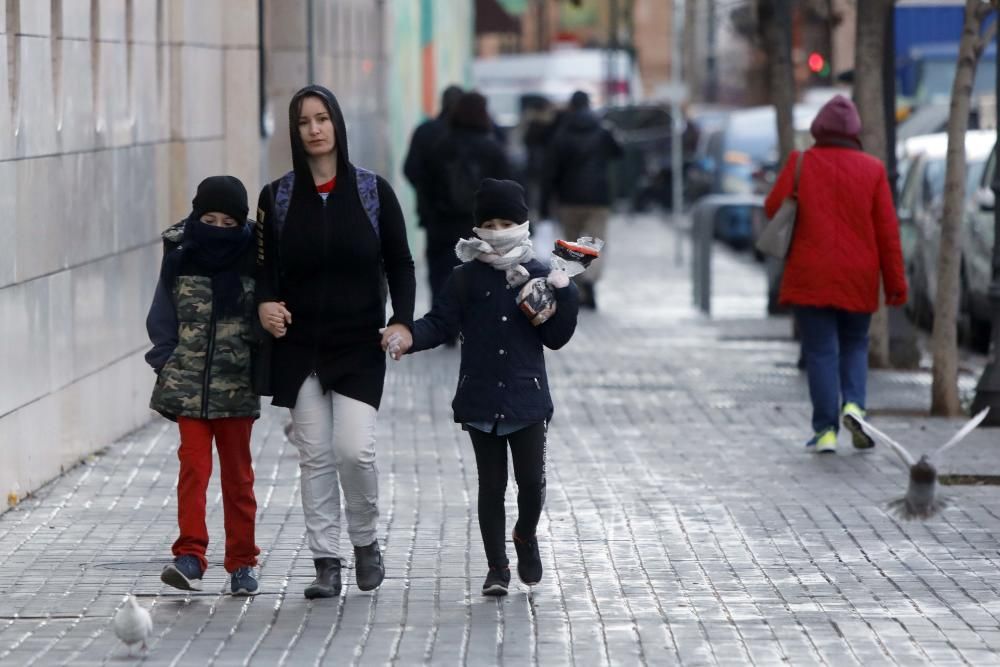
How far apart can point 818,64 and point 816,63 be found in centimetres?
2

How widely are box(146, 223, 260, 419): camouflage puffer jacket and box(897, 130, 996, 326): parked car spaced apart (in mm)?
11087

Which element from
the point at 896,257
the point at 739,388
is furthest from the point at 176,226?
the point at 739,388

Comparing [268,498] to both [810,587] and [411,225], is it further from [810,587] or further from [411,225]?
[411,225]

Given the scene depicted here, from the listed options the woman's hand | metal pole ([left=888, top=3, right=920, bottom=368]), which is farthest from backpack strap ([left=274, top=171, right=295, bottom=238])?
metal pole ([left=888, top=3, right=920, bottom=368])

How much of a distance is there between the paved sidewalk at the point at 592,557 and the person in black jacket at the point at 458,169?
10.1 feet

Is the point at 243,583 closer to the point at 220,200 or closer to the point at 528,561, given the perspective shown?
the point at 528,561

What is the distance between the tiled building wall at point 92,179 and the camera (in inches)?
381

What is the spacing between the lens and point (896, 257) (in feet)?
37.3

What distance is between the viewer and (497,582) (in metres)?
7.71

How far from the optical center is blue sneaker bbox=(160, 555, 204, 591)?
760 cm

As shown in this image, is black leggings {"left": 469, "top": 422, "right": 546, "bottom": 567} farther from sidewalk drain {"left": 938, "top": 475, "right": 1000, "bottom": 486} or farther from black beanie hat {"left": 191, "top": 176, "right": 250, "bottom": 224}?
sidewalk drain {"left": 938, "top": 475, "right": 1000, "bottom": 486}

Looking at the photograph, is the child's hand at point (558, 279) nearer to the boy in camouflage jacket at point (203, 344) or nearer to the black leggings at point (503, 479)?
the black leggings at point (503, 479)

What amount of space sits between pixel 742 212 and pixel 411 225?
7.81m

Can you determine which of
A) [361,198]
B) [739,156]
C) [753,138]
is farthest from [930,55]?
[361,198]
